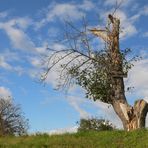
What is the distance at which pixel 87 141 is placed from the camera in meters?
24.2

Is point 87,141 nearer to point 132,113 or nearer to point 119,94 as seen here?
point 132,113

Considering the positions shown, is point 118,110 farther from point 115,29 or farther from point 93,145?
point 93,145

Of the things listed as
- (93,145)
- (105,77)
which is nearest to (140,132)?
(93,145)

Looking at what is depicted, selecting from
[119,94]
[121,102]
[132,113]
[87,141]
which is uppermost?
[119,94]

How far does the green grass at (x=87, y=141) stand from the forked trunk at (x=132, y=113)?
6.05m

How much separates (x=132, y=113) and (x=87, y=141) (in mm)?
8463

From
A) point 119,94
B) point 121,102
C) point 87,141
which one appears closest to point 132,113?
point 121,102

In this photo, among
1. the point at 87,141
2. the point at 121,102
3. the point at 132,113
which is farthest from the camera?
the point at 121,102

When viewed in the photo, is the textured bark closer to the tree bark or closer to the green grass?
the tree bark

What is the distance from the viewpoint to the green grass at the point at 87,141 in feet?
76.7

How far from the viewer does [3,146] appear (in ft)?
79.4

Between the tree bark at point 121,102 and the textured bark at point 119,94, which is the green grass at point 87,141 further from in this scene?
the tree bark at point 121,102

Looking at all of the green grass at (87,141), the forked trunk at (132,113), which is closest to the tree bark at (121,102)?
the forked trunk at (132,113)

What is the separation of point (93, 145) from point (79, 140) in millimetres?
1233
